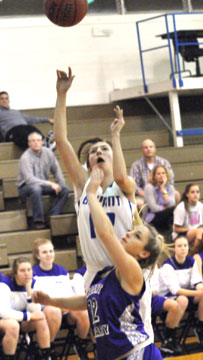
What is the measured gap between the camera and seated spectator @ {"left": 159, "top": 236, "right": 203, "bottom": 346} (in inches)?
301

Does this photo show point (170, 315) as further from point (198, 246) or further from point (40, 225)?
point (40, 225)

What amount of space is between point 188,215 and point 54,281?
2.12 meters

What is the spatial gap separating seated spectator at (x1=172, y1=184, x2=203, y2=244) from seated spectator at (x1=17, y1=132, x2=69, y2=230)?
1.42 m

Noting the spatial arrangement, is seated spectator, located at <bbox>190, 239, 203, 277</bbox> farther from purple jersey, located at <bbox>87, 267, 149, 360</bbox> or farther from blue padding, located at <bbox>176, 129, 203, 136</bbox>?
purple jersey, located at <bbox>87, 267, 149, 360</bbox>

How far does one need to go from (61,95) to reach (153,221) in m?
4.70

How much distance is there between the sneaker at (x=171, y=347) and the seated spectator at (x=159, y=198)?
174cm

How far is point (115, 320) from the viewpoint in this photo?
3547 millimetres

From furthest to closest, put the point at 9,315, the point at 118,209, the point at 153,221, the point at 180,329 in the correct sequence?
the point at 153,221 → the point at 180,329 → the point at 9,315 → the point at 118,209

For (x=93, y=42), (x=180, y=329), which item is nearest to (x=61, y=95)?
(x=180, y=329)

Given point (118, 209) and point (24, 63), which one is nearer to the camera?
point (118, 209)

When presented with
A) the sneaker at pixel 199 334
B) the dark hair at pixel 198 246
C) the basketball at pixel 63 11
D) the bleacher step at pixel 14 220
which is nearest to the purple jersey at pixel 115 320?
the basketball at pixel 63 11

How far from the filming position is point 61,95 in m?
4.31

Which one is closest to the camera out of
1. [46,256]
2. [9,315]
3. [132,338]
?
[132,338]

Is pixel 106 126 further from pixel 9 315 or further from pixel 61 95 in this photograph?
pixel 61 95
